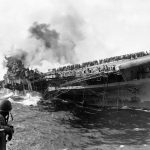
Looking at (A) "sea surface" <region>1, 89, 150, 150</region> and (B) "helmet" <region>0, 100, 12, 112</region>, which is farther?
(A) "sea surface" <region>1, 89, 150, 150</region>

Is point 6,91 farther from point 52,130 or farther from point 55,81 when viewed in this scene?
point 52,130

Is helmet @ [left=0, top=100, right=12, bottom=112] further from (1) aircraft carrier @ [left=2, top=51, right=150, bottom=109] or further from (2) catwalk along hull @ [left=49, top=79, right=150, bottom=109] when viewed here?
(2) catwalk along hull @ [left=49, top=79, right=150, bottom=109]

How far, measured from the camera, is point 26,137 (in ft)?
74.9

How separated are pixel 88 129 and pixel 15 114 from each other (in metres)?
12.4

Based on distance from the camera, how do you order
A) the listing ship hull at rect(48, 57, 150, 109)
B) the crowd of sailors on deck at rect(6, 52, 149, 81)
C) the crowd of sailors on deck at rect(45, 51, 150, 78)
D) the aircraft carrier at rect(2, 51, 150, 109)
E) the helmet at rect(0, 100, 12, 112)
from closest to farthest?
the helmet at rect(0, 100, 12, 112), the aircraft carrier at rect(2, 51, 150, 109), the listing ship hull at rect(48, 57, 150, 109), the crowd of sailors on deck at rect(45, 51, 150, 78), the crowd of sailors on deck at rect(6, 52, 149, 81)

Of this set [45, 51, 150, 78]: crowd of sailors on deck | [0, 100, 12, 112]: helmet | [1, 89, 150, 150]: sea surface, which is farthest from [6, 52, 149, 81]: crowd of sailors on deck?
[0, 100, 12, 112]: helmet

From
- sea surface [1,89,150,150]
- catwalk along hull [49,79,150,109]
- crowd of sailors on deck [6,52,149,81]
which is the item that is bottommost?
sea surface [1,89,150,150]

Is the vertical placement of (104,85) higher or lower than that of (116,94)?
higher

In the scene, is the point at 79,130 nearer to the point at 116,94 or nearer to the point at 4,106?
the point at 116,94

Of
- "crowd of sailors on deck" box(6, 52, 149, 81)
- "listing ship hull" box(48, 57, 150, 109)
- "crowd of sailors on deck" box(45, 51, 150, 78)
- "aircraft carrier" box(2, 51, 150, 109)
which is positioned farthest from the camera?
"crowd of sailors on deck" box(6, 52, 149, 81)

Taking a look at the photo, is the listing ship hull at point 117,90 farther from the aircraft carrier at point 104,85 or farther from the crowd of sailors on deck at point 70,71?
the crowd of sailors on deck at point 70,71

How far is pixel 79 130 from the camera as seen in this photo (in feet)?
82.0

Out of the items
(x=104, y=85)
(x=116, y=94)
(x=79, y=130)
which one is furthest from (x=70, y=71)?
(x=79, y=130)

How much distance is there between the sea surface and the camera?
20.1 metres
